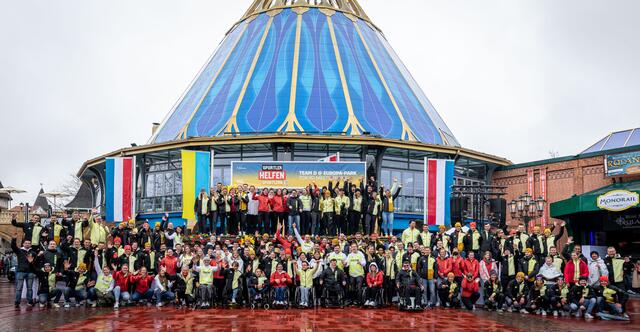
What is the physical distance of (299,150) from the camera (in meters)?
26.8

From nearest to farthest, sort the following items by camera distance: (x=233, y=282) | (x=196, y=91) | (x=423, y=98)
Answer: (x=233, y=282) < (x=196, y=91) < (x=423, y=98)

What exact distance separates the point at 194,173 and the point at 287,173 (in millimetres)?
3874

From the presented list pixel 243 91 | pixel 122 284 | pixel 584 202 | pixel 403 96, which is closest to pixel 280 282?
pixel 122 284

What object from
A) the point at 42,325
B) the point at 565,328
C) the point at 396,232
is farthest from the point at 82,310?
the point at 396,232

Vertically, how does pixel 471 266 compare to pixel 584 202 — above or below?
below

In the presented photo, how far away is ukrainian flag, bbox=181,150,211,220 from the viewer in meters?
24.5

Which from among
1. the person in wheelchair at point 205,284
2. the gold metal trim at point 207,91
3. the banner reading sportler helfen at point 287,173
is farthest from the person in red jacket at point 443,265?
the gold metal trim at point 207,91

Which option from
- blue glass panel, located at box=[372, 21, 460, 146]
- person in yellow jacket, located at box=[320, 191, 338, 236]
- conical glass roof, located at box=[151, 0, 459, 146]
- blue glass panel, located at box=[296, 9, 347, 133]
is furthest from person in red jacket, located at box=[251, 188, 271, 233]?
blue glass panel, located at box=[372, 21, 460, 146]

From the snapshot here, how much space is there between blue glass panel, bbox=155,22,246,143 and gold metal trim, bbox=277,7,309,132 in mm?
3260

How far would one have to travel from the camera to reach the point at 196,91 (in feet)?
104

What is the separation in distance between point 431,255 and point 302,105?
14420mm

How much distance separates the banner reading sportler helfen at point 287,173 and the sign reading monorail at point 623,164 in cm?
1017

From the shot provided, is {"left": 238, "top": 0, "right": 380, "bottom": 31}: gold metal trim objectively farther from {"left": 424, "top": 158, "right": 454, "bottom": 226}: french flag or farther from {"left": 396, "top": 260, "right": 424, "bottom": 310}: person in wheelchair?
{"left": 396, "top": 260, "right": 424, "bottom": 310}: person in wheelchair

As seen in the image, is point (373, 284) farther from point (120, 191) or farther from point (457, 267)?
point (120, 191)
